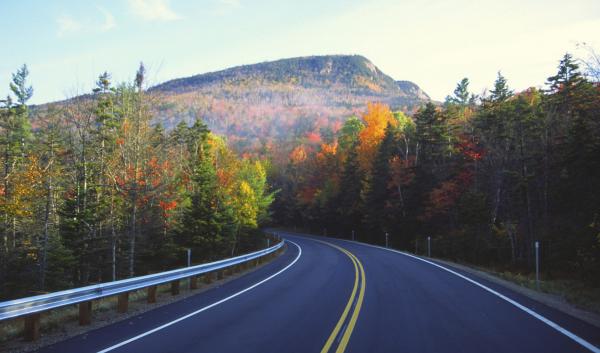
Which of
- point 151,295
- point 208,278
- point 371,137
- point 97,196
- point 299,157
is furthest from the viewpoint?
point 299,157

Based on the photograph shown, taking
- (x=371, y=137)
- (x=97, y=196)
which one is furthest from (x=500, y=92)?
(x=97, y=196)

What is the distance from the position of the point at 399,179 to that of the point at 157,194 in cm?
2625

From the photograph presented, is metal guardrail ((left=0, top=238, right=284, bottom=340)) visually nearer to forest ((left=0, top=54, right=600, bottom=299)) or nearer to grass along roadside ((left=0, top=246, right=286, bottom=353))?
grass along roadside ((left=0, top=246, right=286, bottom=353))

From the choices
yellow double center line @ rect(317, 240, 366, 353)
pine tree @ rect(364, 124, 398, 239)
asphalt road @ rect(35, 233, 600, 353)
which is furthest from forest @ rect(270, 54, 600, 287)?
yellow double center line @ rect(317, 240, 366, 353)

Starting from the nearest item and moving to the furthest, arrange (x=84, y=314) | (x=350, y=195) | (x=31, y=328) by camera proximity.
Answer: (x=31, y=328)
(x=84, y=314)
(x=350, y=195)

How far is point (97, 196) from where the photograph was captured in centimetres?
2844

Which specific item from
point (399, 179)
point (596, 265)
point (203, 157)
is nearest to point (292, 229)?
point (399, 179)

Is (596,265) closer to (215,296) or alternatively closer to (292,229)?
(215,296)

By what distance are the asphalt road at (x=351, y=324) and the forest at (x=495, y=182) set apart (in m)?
8.58

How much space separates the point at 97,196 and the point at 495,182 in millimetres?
29092

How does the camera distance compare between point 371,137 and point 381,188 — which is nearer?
point 381,188

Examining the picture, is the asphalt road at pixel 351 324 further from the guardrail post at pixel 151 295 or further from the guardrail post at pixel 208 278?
the guardrail post at pixel 208 278

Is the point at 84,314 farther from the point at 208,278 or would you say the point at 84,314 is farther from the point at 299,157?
the point at 299,157

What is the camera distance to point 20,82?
32.5m
